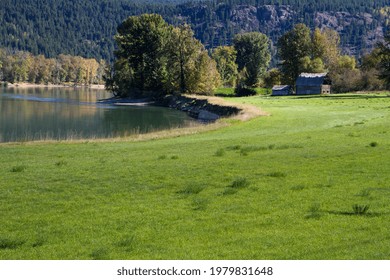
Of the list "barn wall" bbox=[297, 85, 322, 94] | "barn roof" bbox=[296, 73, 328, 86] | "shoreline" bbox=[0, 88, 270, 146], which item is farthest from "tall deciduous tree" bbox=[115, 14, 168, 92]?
"barn wall" bbox=[297, 85, 322, 94]

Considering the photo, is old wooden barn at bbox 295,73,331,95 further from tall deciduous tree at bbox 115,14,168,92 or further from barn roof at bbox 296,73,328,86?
tall deciduous tree at bbox 115,14,168,92

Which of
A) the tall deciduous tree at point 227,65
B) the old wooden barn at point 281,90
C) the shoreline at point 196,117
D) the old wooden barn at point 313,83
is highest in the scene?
the tall deciduous tree at point 227,65

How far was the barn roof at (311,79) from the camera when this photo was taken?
129500 mm

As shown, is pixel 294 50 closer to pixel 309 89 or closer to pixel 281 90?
pixel 281 90

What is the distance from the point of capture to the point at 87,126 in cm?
6341

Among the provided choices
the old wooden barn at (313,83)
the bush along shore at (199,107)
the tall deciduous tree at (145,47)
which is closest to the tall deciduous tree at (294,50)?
the old wooden barn at (313,83)

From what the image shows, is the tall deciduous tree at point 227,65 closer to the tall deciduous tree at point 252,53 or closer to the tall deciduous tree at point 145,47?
the tall deciduous tree at point 252,53

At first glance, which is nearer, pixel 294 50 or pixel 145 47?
pixel 145 47

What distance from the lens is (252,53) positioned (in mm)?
176375

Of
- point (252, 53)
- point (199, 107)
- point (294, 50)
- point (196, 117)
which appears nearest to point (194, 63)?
point (199, 107)

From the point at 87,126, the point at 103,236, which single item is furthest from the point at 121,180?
the point at 87,126

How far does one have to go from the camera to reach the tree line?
111 m

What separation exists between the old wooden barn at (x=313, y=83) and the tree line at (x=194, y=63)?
272cm

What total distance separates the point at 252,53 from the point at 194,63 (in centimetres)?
6934
